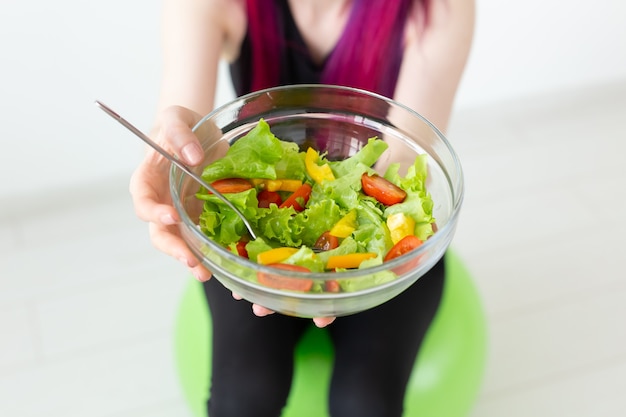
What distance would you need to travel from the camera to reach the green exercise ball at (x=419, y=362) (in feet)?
3.25

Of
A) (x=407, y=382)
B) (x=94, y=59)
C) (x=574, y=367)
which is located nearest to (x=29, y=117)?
(x=94, y=59)

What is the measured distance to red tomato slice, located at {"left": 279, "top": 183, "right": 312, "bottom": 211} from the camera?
2.50 ft

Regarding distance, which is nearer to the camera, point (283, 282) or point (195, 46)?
point (283, 282)

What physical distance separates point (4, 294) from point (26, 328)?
118mm

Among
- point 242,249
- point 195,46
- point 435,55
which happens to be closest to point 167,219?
point 242,249

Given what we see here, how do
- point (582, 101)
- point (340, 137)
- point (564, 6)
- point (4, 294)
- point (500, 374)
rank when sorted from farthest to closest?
point (582, 101), point (564, 6), point (4, 294), point (500, 374), point (340, 137)

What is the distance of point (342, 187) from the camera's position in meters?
0.77

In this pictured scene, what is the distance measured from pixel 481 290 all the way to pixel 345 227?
914 mm

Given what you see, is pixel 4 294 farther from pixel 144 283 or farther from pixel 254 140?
pixel 254 140

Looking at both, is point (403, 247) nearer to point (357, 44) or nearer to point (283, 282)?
point (283, 282)

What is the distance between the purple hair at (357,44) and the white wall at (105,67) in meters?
0.53

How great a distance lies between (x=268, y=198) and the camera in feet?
2.53

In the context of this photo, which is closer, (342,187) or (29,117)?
(342,187)

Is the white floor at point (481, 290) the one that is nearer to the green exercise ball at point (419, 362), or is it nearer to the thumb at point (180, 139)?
the green exercise ball at point (419, 362)
